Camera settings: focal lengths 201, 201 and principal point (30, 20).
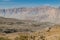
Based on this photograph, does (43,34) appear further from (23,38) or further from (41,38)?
(23,38)

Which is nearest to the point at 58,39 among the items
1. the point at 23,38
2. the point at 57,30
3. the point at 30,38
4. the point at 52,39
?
the point at 52,39

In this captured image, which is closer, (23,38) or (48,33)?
(48,33)

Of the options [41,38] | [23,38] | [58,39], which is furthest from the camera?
[23,38]

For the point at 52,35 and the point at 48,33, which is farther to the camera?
the point at 48,33

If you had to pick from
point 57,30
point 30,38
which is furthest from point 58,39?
point 30,38

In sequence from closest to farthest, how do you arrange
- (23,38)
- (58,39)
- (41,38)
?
(58,39) < (41,38) < (23,38)

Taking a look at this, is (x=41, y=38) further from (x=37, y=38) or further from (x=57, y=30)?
(x=57, y=30)

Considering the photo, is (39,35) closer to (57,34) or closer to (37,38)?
(37,38)
